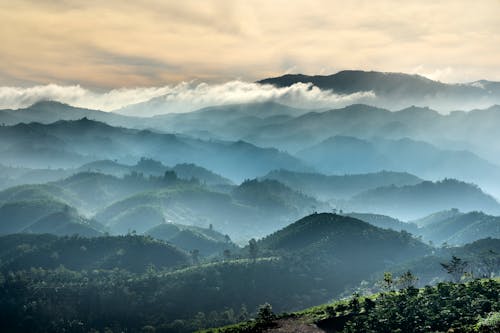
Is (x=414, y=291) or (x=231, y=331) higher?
(x=414, y=291)

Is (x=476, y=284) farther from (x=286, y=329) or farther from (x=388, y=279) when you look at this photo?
(x=286, y=329)

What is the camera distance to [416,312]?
140 m

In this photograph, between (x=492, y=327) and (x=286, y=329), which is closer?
(x=492, y=327)

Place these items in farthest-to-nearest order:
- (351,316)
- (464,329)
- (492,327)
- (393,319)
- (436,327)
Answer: (351,316)
(393,319)
(436,327)
(464,329)
(492,327)

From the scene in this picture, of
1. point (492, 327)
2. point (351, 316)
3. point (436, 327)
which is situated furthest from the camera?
point (351, 316)

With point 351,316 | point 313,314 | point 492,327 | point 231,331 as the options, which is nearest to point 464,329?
point 492,327

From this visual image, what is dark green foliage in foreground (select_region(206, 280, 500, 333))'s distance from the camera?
5113 inches

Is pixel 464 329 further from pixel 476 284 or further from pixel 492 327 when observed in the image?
pixel 476 284

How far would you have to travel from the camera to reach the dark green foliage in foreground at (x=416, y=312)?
12988 centimetres

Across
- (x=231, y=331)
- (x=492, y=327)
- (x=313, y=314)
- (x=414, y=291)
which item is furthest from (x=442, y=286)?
(x=231, y=331)

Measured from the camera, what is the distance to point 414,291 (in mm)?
160125

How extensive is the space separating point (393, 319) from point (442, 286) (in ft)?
90.2

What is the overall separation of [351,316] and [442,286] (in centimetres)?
3025

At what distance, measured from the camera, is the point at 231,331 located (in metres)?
154
